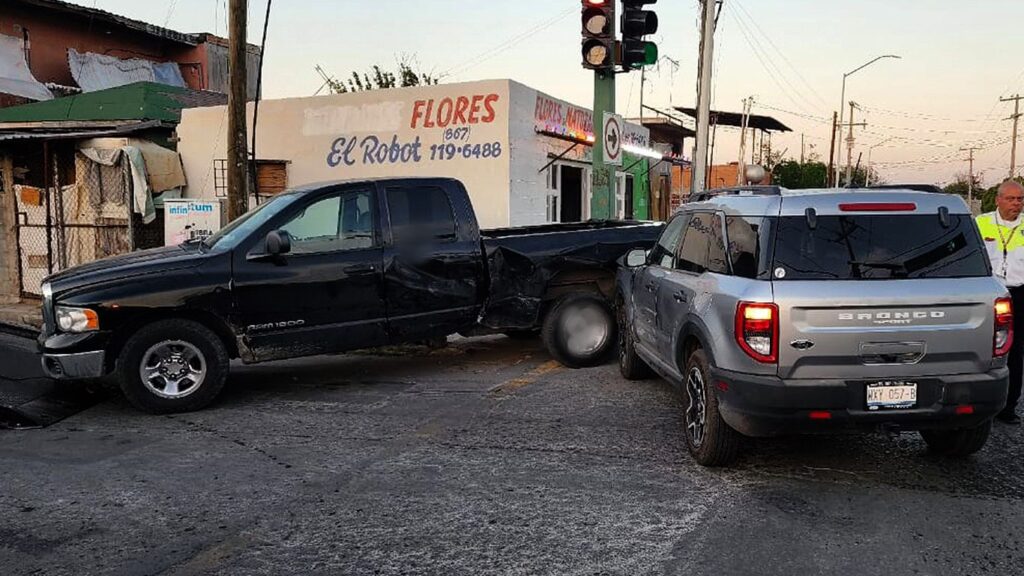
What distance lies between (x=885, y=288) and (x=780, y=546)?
1.57 meters

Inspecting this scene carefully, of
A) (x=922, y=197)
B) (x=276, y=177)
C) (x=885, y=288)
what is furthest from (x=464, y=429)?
(x=276, y=177)

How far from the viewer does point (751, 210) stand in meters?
4.85

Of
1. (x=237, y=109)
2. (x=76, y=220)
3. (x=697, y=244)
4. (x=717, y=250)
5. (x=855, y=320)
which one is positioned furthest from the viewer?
(x=76, y=220)

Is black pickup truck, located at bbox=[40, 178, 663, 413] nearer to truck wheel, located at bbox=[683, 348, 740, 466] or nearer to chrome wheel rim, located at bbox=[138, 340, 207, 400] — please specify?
chrome wheel rim, located at bbox=[138, 340, 207, 400]

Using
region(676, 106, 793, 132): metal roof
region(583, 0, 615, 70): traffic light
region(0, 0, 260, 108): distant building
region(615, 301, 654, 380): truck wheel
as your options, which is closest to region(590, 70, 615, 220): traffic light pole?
region(583, 0, 615, 70): traffic light

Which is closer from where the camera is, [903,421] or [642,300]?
[903,421]

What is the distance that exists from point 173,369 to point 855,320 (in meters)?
5.31

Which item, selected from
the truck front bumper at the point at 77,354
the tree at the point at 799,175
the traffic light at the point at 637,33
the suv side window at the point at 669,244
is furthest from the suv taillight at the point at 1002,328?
the tree at the point at 799,175

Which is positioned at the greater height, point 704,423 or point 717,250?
point 717,250

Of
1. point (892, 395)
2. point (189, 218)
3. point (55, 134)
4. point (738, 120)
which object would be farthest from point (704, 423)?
point (738, 120)

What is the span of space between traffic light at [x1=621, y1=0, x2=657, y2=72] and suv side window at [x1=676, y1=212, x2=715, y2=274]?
4.52 meters

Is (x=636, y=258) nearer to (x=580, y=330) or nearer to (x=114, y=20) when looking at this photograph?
(x=580, y=330)

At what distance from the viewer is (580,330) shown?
8.33 metres

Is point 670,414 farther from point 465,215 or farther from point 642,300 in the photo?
point 465,215
